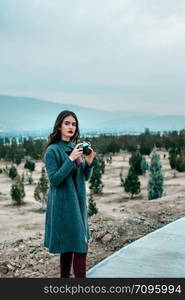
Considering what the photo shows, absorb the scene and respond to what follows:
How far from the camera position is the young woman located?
308cm

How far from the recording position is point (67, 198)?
3090 mm

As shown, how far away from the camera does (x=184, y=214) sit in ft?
23.7

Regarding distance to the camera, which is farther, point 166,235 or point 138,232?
point 138,232

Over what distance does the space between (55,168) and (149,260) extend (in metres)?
1.61

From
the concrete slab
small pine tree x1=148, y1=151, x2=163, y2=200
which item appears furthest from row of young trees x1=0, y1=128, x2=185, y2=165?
the concrete slab

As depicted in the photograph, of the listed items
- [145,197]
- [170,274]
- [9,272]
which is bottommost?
[145,197]

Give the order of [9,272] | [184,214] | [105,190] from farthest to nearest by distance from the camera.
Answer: [105,190] < [184,214] < [9,272]

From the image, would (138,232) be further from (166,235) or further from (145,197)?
(145,197)

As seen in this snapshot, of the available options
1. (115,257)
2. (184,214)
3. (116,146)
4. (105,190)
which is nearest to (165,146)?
(116,146)

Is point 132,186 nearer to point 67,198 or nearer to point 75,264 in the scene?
point 75,264

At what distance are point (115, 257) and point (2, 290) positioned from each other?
1.42m

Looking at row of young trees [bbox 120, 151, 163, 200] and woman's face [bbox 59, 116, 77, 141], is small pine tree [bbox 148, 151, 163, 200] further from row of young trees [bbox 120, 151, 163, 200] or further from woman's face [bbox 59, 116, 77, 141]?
woman's face [bbox 59, 116, 77, 141]

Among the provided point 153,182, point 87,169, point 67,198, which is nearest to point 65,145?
point 87,169

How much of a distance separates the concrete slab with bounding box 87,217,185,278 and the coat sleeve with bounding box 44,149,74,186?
1.09 m
